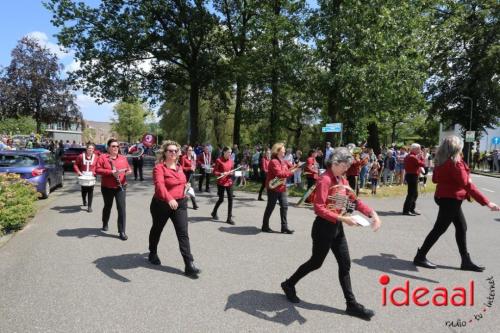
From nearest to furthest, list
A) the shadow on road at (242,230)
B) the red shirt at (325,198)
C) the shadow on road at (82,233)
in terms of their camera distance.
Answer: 1. the red shirt at (325,198)
2. the shadow on road at (82,233)
3. the shadow on road at (242,230)

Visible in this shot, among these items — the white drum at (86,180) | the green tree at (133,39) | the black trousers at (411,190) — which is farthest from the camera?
the green tree at (133,39)

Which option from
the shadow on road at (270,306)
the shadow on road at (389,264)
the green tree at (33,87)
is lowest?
the shadow on road at (270,306)

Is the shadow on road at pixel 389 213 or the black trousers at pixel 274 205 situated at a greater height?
the black trousers at pixel 274 205

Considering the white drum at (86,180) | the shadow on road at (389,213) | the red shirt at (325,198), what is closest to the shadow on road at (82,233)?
the white drum at (86,180)

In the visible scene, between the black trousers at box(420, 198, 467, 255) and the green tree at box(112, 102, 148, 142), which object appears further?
the green tree at box(112, 102, 148, 142)

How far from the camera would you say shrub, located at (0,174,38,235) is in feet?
23.7

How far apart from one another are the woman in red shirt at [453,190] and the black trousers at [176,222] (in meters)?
3.50

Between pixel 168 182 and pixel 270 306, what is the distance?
211 cm

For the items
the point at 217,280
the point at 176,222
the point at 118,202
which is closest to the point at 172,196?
the point at 176,222

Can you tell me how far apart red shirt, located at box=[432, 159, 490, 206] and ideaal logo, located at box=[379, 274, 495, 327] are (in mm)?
1175

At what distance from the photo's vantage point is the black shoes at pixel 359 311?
411 cm

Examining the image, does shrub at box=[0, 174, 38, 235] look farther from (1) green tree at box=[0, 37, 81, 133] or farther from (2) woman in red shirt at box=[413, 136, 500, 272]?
(1) green tree at box=[0, 37, 81, 133]

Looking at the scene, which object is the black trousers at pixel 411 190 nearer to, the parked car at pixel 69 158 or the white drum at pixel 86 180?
the white drum at pixel 86 180

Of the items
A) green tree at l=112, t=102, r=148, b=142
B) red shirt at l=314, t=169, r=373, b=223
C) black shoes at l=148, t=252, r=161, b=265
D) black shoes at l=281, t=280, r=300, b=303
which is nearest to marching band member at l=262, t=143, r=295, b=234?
black shoes at l=148, t=252, r=161, b=265
